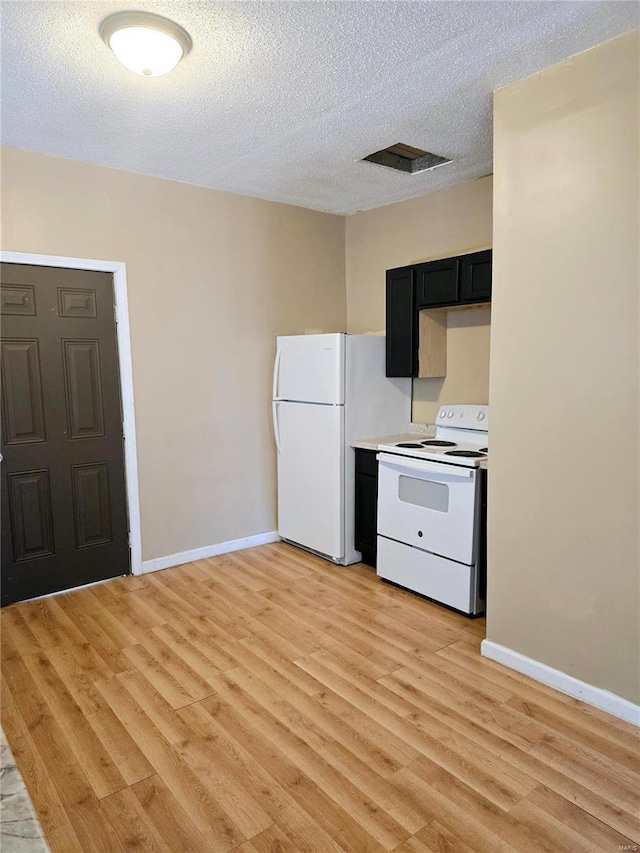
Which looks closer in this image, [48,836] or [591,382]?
[48,836]

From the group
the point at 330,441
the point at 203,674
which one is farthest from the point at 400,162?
the point at 203,674

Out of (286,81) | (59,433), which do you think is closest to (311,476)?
(59,433)

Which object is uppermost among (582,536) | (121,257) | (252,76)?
(252,76)

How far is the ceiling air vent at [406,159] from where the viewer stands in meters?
3.38

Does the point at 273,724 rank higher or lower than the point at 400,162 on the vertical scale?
lower

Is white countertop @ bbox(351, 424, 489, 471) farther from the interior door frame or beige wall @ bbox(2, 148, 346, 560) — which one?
the interior door frame

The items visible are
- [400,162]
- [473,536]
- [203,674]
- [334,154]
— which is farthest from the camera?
[400,162]

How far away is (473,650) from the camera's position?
2.80 meters

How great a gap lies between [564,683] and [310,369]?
2.40 metres

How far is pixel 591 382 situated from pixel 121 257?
280 cm

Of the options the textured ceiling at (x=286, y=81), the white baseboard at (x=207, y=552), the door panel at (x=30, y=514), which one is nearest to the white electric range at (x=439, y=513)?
the white baseboard at (x=207, y=552)

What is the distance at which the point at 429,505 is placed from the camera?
3281 mm

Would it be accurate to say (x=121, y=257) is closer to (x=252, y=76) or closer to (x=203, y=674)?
(x=252, y=76)

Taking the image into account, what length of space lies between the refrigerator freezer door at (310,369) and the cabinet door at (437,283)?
0.59 meters
